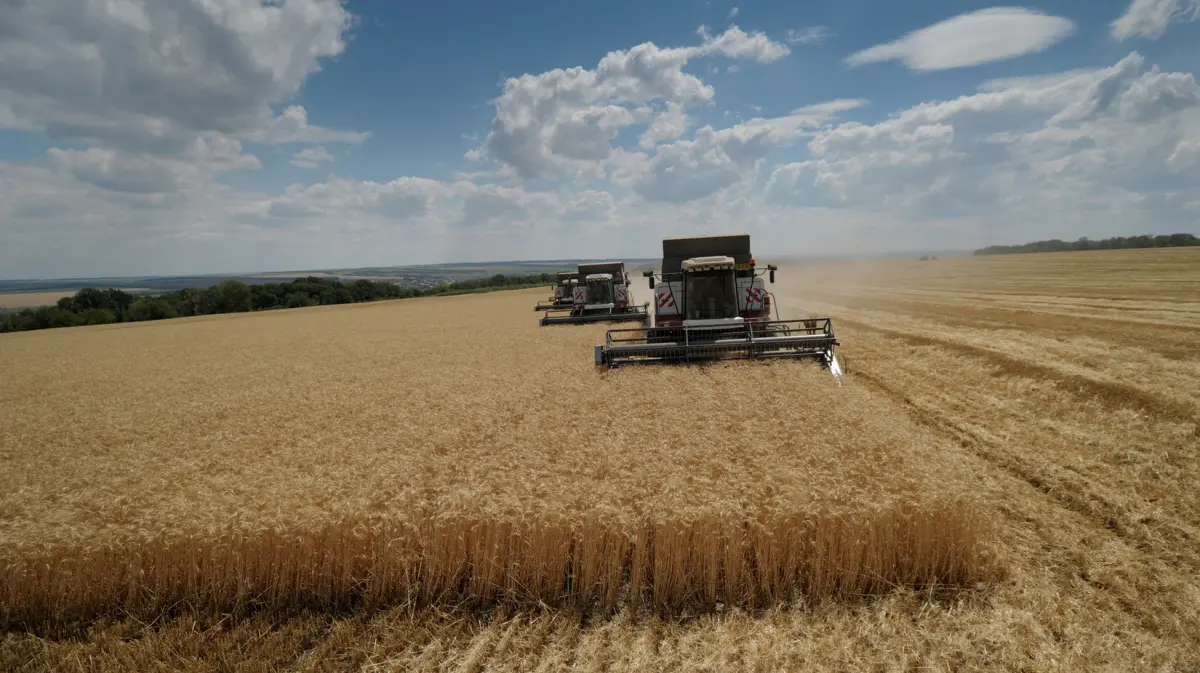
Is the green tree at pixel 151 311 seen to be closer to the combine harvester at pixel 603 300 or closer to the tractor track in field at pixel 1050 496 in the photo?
the combine harvester at pixel 603 300

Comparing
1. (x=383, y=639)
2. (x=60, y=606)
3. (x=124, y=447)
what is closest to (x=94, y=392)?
(x=124, y=447)

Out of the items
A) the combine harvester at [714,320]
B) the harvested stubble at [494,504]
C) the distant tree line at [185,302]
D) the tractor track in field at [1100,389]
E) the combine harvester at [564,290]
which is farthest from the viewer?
the distant tree line at [185,302]

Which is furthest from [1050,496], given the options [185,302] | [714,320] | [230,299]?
[185,302]

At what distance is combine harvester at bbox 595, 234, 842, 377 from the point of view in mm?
12117

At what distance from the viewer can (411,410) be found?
375 inches

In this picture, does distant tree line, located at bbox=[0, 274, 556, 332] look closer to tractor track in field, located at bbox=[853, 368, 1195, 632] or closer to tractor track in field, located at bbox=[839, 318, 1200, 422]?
tractor track in field, located at bbox=[853, 368, 1195, 632]

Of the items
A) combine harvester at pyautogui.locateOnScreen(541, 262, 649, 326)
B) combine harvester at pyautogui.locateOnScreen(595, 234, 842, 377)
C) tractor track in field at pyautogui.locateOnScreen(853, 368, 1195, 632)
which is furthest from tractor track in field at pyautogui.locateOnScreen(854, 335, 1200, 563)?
combine harvester at pyautogui.locateOnScreen(541, 262, 649, 326)

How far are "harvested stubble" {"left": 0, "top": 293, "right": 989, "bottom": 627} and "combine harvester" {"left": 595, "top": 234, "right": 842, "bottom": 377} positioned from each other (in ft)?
5.99

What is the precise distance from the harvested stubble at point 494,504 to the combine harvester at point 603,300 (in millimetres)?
13957

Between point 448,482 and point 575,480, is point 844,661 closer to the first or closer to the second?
point 575,480

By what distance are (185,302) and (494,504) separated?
62446 millimetres

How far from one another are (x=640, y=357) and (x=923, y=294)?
22317mm

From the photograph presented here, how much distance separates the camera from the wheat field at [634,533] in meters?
3.76

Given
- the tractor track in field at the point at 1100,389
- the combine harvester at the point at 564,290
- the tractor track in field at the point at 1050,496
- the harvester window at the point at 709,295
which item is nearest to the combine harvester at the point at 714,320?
the harvester window at the point at 709,295
